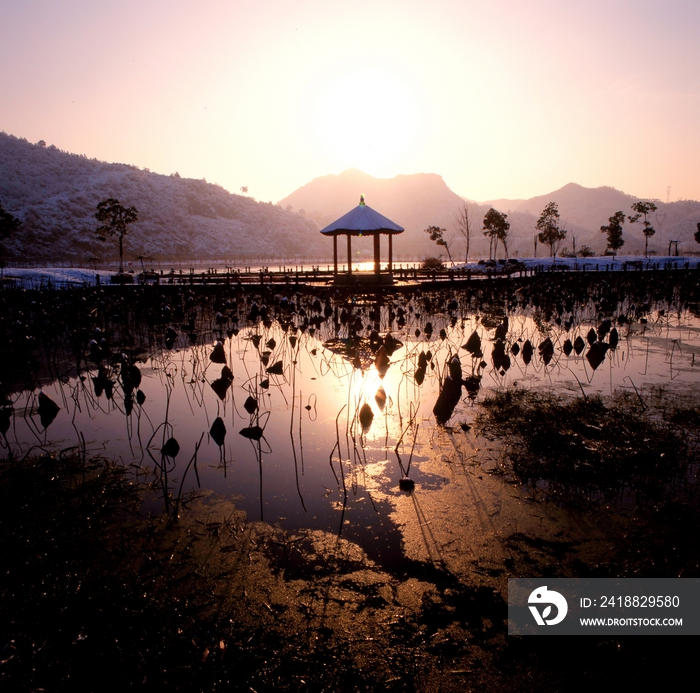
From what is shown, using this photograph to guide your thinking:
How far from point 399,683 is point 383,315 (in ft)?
55.0

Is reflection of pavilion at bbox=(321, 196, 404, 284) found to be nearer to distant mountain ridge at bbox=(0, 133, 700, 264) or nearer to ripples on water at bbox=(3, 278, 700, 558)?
ripples on water at bbox=(3, 278, 700, 558)

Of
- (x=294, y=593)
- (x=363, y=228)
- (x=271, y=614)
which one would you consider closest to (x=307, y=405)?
(x=294, y=593)

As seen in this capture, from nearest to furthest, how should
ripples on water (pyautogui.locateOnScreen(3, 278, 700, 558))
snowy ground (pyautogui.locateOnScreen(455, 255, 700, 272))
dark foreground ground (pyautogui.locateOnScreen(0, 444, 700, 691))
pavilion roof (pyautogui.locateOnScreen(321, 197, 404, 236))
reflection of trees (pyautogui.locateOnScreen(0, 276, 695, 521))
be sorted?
dark foreground ground (pyautogui.locateOnScreen(0, 444, 700, 691))
ripples on water (pyautogui.locateOnScreen(3, 278, 700, 558))
reflection of trees (pyautogui.locateOnScreen(0, 276, 695, 521))
pavilion roof (pyautogui.locateOnScreen(321, 197, 404, 236))
snowy ground (pyautogui.locateOnScreen(455, 255, 700, 272))

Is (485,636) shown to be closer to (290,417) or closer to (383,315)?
(290,417)

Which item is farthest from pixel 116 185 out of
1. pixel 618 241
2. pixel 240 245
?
pixel 618 241

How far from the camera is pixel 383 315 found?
1923cm
